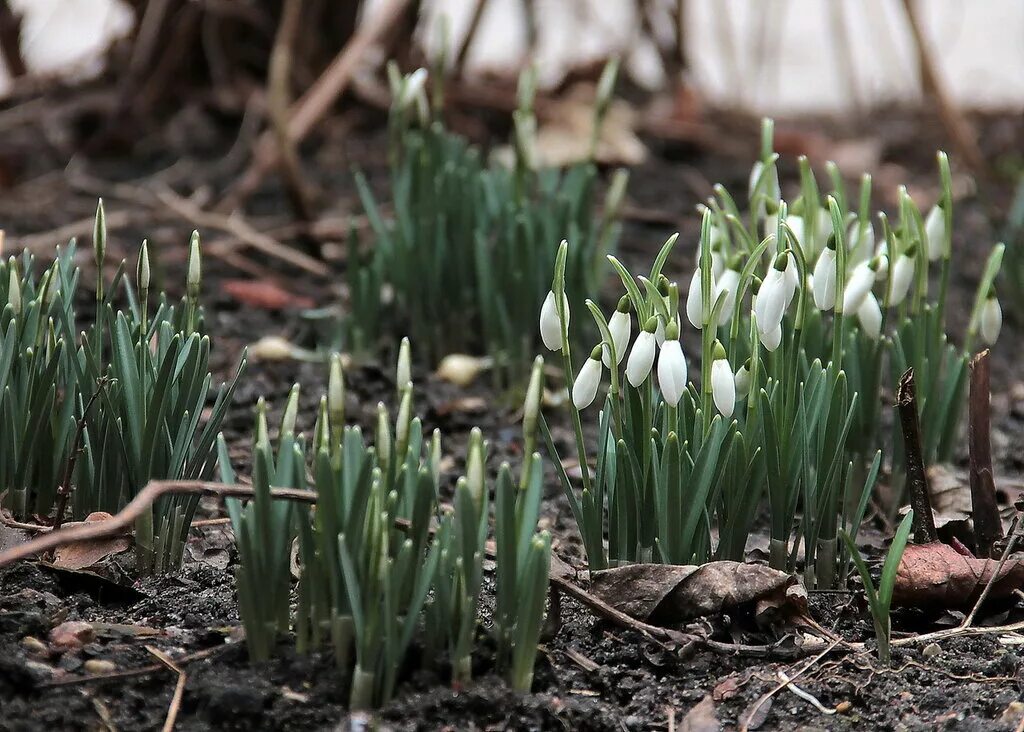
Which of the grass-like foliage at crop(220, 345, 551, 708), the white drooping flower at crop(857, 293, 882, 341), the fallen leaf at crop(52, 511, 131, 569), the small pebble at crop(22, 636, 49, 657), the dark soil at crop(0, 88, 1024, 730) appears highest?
the white drooping flower at crop(857, 293, 882, 341)

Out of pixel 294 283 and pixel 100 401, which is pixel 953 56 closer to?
pixel 294 283

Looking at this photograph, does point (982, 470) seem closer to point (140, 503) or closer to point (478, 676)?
point (478, 676)

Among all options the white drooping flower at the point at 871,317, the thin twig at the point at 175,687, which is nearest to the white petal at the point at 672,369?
the white drooping flower at the point at 871,317

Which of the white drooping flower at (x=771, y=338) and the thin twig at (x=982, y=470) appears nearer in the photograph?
the white drooping flower at (x=771, y=338)

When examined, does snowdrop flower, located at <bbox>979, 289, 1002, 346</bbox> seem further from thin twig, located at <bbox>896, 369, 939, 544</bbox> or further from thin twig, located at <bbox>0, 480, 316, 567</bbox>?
thin twig, located at <bbox>0, 480, 316, 567</bbox>

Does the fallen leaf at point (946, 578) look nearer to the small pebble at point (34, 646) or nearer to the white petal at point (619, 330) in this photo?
the white petal at point (619, 330)

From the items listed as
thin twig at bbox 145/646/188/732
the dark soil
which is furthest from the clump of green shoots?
thin twig at bbox 145/646/188/732
